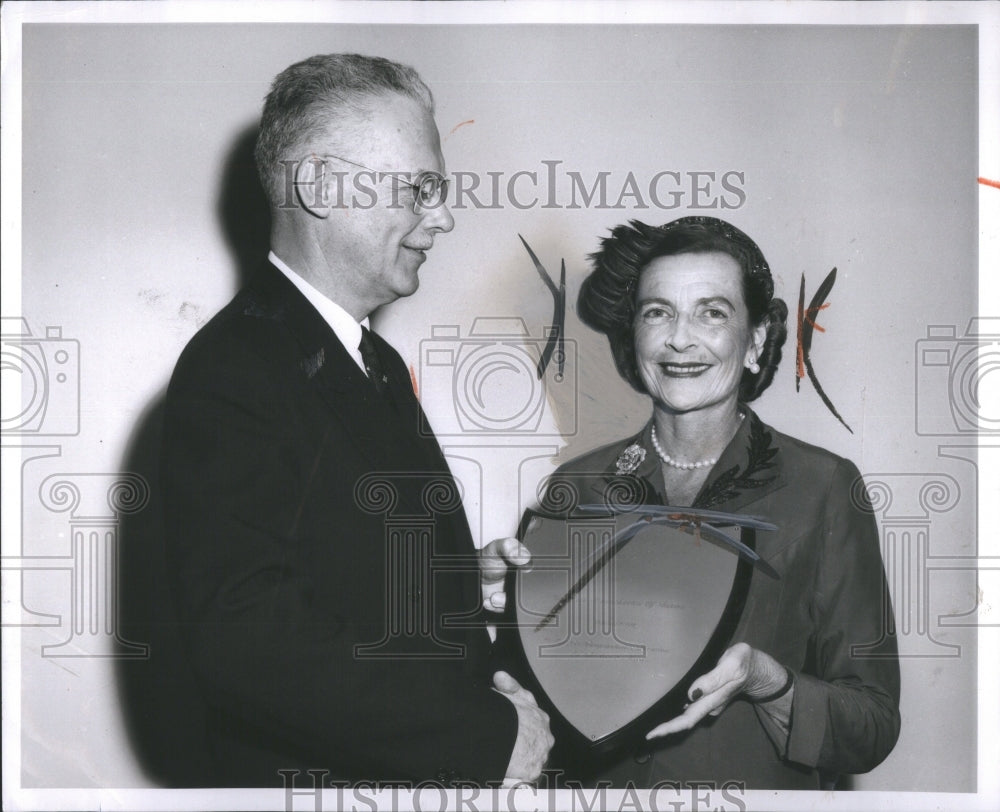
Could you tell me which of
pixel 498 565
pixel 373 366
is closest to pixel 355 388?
pixel 373 366

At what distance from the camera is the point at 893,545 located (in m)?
1.74

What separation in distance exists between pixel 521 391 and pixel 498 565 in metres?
0.32

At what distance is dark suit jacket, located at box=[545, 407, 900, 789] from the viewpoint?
5.53 ft

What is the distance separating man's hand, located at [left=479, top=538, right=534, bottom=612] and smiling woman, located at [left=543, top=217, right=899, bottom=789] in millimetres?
102

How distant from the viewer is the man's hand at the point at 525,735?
1.69m

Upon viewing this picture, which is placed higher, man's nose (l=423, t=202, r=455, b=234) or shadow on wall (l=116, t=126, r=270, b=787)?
man's nose (l=423, t=202, r=455, b=234)

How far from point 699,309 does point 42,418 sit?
1222 millimetres

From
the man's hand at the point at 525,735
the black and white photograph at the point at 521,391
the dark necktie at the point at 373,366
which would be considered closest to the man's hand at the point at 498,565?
the black and white photograph at the point at 521,391

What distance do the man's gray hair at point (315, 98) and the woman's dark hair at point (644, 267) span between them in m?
0.43

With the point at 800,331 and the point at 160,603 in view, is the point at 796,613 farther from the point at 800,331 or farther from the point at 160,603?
the point at 160,603

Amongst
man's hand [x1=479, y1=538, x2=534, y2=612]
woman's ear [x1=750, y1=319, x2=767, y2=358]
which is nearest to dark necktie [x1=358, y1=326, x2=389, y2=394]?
man's hand [x1=479, y1=538, x2=534, y2=612]

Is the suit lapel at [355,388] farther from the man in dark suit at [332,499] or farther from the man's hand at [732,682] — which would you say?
the man's hand at [732,682]

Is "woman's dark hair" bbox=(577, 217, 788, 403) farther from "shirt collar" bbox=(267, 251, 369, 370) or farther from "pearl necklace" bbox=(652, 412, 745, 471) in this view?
"shirt collar" bbox=(267, 251, 369, 370)

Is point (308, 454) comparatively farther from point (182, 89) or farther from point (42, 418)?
point (182, 89)
